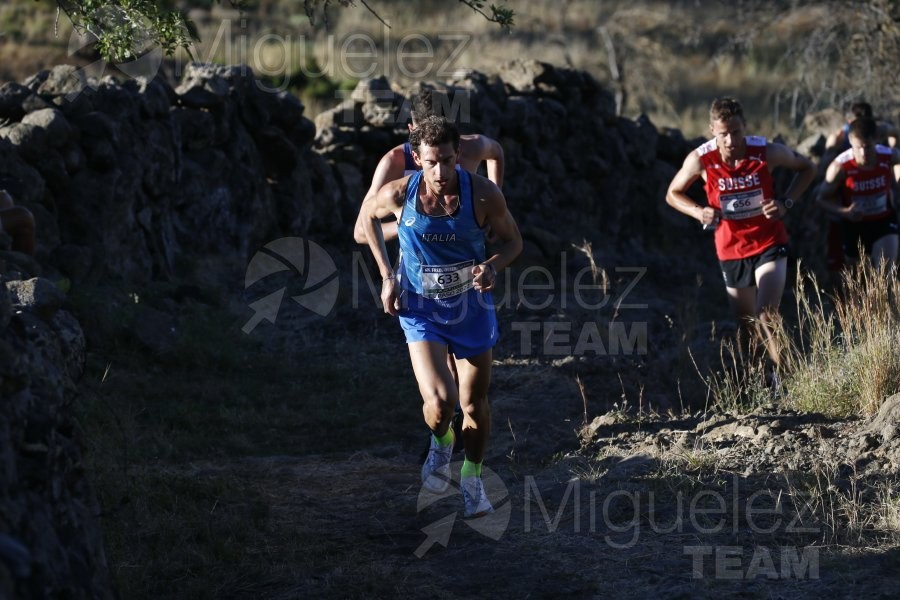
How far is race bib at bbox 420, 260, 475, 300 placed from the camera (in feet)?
20.0

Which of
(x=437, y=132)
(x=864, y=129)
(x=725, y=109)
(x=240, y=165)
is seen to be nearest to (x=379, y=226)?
(x=437, y=132)

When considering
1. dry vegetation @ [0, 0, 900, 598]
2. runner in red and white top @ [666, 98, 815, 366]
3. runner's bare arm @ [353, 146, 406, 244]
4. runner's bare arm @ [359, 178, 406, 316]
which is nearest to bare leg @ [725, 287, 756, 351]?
runner in red and white top @ [666, 98, 815, 366]

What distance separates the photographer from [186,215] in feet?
36.6

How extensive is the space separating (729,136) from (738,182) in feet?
1.08

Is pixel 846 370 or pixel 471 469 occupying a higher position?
pixel 846 370

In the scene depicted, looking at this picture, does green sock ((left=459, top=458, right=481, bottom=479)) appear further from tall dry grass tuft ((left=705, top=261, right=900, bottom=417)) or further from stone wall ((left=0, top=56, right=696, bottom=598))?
tall dry grass tuft ((left=705, top=261, right=900, bottom=417))

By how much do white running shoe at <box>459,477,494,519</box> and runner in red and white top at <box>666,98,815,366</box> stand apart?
9.57 ft

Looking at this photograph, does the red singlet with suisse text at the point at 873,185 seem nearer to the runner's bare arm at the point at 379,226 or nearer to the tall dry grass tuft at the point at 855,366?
the tall dry grass tuft at the point at 855,366

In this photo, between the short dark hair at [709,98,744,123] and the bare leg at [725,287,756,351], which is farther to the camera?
the bare leg at [725,287,756,351]

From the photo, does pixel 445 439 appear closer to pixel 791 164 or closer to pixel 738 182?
pixel 738 182

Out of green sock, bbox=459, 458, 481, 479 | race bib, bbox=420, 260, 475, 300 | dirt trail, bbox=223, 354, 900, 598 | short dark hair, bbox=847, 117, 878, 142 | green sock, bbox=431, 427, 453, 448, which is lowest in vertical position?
dirt trail, bbox=223, 354, 900, 598

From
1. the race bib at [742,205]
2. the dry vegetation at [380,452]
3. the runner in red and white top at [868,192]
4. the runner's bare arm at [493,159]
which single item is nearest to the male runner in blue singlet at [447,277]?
the dry vegetation at [380,452]

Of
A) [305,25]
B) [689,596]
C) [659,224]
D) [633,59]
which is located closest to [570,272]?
[659,224]

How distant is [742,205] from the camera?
8.59 metres
